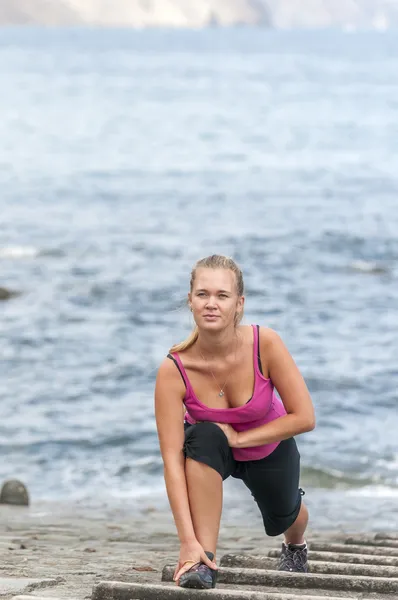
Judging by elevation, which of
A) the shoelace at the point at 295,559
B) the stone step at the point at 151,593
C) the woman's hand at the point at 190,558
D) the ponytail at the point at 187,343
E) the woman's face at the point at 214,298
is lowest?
Result: the stone step at the point at 151,593

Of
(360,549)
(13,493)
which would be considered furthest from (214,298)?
(13,493)

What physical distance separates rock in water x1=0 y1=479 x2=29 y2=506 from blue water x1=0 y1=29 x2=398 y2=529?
0.95 meters

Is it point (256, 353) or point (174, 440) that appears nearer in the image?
point (174, 440)

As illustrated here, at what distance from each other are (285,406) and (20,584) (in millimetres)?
1160

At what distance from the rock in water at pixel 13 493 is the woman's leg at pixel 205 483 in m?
5.22

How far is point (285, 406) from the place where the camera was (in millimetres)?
4855

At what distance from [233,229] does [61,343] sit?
471 inches

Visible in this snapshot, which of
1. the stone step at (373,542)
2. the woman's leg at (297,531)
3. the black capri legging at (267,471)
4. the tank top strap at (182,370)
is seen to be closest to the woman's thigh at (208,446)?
the black capri legging at (267,471)

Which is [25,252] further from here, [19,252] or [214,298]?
Result: [214,298]

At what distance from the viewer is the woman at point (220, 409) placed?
4695 millimetres

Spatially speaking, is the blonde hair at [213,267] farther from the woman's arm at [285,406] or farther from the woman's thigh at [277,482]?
the woman's thigh at [277,482]

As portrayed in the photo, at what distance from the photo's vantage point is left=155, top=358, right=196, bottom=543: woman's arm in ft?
15.3

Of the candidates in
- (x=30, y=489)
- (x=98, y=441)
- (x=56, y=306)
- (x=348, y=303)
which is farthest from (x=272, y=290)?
(x=30, y=489)

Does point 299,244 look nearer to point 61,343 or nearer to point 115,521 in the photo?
point 61,343
